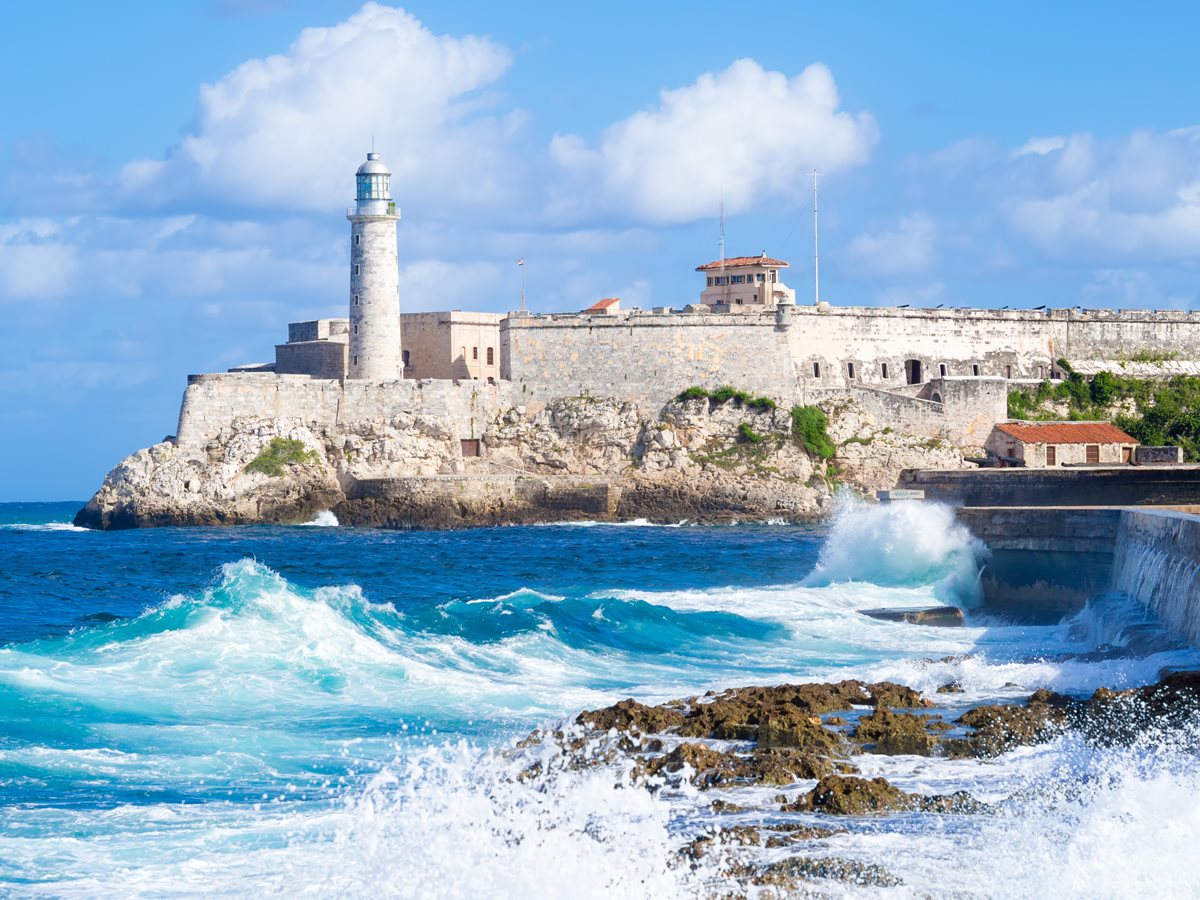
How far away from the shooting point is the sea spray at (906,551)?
2302 centimetres

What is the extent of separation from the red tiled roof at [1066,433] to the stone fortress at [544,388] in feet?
8.12

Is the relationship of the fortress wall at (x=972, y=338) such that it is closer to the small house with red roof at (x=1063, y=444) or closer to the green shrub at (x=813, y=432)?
the green shrub at (x=813, y=432)

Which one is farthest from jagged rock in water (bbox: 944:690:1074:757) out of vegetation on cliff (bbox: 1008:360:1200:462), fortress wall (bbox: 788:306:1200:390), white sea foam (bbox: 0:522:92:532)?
vegetation on cliff (bbox: 1008:360:1200:462)

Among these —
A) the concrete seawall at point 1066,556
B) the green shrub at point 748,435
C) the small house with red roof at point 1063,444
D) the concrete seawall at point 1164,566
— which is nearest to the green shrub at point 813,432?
the green shrub at point 748,435

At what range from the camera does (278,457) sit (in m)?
40.8

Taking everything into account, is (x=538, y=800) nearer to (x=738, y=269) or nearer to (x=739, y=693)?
(x=739, y=693)

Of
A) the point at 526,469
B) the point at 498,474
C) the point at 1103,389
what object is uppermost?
the point at 1103,389

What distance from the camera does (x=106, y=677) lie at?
1550 cm

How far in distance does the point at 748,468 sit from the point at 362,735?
30501mm

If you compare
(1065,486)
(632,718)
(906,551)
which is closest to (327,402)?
(906,551)

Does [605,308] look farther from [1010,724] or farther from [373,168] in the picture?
[1010,724]

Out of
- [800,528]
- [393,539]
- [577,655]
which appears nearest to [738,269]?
[800,528]

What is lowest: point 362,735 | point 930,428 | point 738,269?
point 362,735

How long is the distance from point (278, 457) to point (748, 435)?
12228 millimetres
